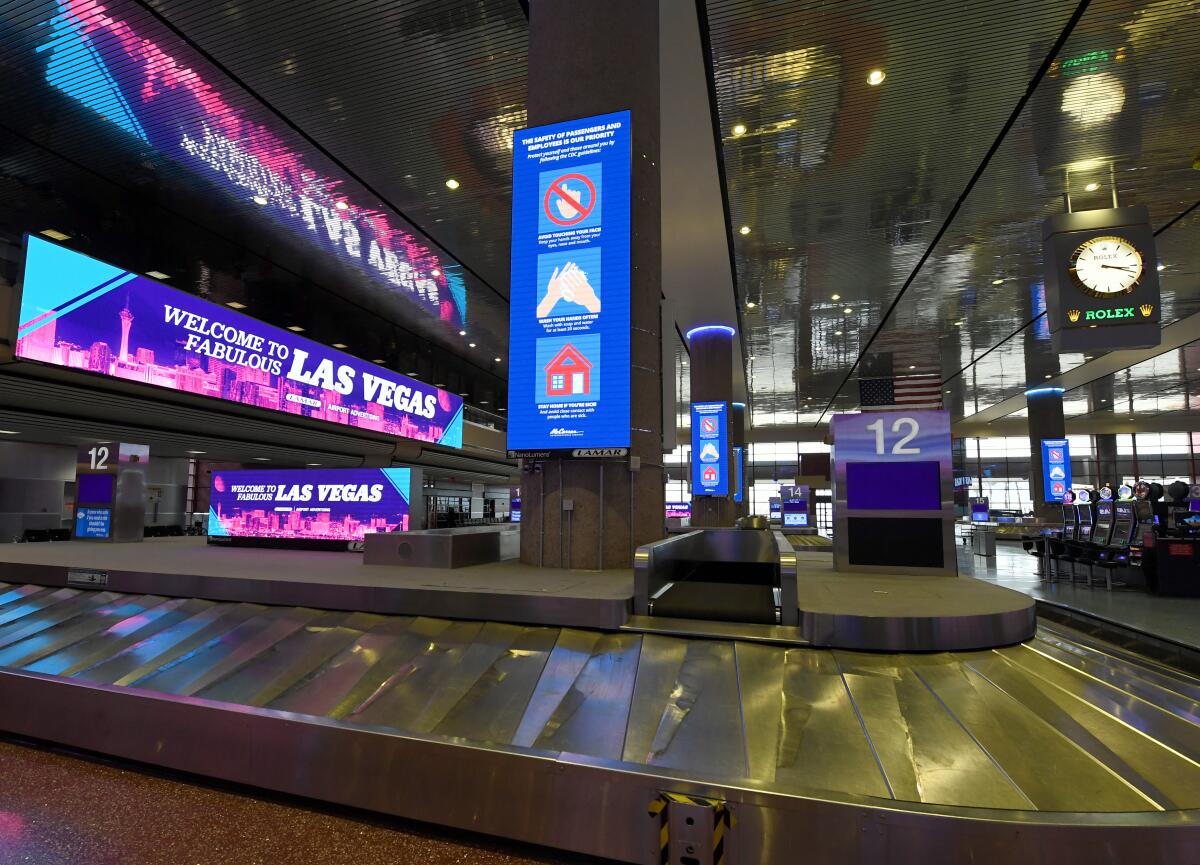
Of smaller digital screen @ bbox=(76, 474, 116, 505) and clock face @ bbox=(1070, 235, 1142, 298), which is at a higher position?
clock face @ bbox=(1070, 235, 1142, 298)

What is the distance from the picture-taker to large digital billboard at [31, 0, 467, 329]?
673 cm

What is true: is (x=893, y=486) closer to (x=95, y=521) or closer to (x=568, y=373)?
(x=568, y=373)

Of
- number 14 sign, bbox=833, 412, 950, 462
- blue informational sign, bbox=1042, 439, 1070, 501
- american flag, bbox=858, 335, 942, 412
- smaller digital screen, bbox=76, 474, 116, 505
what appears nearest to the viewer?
number 14 sign, bbox=833, 412, 950, 462

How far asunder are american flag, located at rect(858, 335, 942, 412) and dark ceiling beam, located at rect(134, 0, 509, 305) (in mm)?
15807

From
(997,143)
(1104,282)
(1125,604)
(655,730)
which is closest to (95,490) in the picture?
(655,730)

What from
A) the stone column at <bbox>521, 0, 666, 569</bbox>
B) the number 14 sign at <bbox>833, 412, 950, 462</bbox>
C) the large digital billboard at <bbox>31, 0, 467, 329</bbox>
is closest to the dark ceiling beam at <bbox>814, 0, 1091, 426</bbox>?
the stone column at <bbox>521, 0, 666, 569</bbox>

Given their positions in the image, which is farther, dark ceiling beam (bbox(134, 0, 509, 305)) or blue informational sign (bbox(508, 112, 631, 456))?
dark ceiling beam (bbox(134, 0, 509, 305))

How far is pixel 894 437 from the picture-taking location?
248 inches

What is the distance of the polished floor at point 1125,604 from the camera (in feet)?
23.4

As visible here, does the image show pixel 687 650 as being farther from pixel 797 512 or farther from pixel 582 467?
pixel 797 512

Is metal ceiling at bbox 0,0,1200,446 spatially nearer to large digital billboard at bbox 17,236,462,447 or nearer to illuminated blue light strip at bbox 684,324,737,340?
large digital billboard at bbox 17,236,462,447

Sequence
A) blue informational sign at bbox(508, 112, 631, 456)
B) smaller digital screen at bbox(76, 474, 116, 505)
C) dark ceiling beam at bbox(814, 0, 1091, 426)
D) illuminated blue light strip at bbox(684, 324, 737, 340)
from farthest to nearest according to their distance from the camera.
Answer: illuminated blue light strip at bbox(684, 324, 737, 340), smaller digital screen at bbox(76, 474, 116, 505), dark ceiling beam at bbox(814, 0, 1091, 426), blue informational sign at bbox(508, 112, 631, 456)

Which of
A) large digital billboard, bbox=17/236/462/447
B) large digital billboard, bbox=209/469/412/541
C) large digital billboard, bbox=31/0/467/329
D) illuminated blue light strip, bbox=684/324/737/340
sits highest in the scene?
large digital billboard, bbox=31/0/467/329

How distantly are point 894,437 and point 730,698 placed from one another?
13.6 feet
